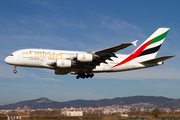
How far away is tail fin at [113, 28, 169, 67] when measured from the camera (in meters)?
31.5

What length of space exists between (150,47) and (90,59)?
11.9 metres

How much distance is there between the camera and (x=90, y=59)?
26.2 meters

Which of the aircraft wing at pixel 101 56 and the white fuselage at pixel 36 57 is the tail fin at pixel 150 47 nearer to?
the aircraft wing at pixel 101 56

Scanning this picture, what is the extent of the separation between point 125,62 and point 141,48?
3983mm

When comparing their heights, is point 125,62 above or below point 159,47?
below

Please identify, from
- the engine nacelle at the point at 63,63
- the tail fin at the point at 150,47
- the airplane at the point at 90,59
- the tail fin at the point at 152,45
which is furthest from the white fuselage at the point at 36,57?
the tail fin at the point at 152,45

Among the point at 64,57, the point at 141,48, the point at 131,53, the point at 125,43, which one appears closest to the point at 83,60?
the point at 64,57

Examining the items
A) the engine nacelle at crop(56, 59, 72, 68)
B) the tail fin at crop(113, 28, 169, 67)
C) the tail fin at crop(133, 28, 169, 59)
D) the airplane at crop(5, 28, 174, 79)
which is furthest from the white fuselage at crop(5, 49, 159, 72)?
the tail fin at crop(133, 28, 169, 59)

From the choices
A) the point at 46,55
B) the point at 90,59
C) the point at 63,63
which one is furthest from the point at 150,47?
the point at 46,55

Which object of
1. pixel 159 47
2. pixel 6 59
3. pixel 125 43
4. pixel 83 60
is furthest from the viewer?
pixel 159 47

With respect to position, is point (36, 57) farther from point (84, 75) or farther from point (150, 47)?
point (150, 47)

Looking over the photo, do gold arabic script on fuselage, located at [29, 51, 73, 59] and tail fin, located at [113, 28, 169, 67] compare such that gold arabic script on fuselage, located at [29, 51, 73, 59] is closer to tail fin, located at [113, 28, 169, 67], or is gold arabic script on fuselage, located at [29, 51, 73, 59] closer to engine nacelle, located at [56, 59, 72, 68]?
engine nacelle, located at [56, 59, 72, 68]

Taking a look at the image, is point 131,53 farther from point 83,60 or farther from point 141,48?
point 83,60

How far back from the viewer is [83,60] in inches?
1032
